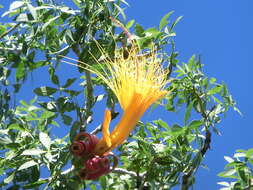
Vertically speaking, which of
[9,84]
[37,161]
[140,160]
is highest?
[9,84]

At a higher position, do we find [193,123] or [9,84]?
[9,84]

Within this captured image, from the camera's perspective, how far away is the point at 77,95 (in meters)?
1.09

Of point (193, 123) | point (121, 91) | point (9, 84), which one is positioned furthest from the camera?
point (9, 84)

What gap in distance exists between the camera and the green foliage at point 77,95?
1042 millimetres

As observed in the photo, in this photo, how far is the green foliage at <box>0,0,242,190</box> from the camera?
1.04 meters

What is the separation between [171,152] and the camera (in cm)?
116

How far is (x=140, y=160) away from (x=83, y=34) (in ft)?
1.21

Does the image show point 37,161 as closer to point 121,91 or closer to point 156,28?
point 121,91

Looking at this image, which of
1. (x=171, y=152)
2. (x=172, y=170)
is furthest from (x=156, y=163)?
(x=171, y=152)

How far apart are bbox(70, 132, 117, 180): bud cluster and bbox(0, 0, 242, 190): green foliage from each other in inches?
1.8

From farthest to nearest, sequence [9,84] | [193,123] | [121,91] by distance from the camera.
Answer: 1. [9,84]
2. [193,123]
3. [121,91]

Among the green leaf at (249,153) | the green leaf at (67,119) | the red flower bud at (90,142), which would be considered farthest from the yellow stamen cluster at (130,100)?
the green leaf at (249,153)

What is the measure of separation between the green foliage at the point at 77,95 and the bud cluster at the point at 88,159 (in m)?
0.05

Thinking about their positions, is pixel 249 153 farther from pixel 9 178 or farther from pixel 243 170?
pixel 9 178
